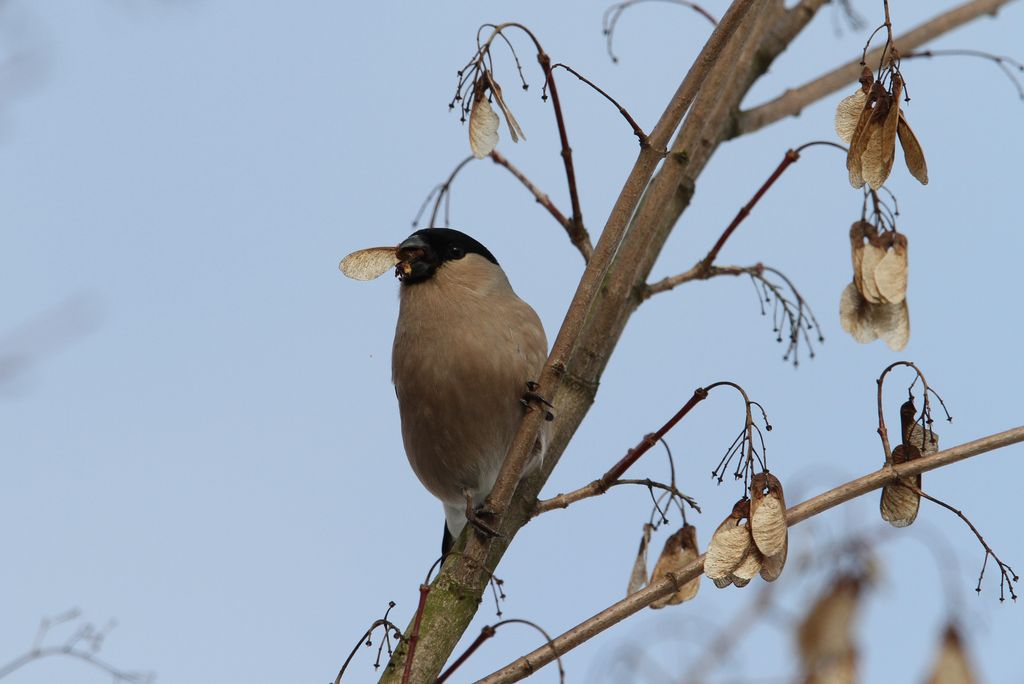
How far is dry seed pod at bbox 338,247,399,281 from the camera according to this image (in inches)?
98.3

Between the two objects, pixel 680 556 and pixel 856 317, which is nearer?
pixel 856 317

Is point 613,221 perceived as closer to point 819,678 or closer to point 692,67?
point 692,67

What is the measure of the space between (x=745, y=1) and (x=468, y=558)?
109 cm

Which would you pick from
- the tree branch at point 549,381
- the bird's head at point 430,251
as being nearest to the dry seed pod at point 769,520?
the tree branch at point 549,381

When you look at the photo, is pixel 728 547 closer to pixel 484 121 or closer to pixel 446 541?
pixel 484 121

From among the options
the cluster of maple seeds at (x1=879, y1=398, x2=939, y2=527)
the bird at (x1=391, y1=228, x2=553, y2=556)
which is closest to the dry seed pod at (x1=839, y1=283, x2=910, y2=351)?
the cluster of maple seeds at (x1=879, y1=398, x2=939, y2=527)

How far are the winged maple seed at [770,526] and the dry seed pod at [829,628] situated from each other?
439mm

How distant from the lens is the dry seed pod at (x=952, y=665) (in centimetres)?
127

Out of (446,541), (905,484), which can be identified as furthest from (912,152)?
(446,541)

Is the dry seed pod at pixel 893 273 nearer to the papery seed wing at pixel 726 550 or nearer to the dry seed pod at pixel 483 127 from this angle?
the papery seed wing at pixel 726 550

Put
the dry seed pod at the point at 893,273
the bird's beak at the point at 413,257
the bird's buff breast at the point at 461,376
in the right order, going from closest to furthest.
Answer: the dry seed pod at the point at 893,273 < the bird's buff breast at the point at 461,376 < the bird's beak at the point at 413,257

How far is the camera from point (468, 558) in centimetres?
214

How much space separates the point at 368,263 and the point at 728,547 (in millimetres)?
1048

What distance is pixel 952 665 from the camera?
1.28 metres
